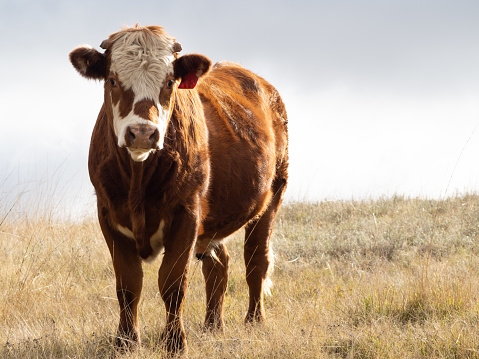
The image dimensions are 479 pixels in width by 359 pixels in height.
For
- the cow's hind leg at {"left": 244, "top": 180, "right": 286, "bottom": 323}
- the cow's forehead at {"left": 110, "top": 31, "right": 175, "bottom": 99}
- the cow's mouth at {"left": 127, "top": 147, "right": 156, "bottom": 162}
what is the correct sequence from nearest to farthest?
the cow's mouth at {"left": 127, "top": 147, "right": 156, "bottom": 162}, the cow's forehead at {"left": 110, "top": 31, "right": 175, "bottom": 99}, the cow's hind leg at {"left": 244, "top": 180, "right": 286, "bottom": 323}

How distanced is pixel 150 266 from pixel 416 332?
140 inches

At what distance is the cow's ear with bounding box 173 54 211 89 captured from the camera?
3793mm

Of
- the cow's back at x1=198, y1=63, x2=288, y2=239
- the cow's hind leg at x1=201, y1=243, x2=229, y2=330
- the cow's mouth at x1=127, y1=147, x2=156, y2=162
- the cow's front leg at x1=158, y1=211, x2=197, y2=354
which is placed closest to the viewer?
the cow's mouth at x1=127, y1=147, x2=156, y2=162

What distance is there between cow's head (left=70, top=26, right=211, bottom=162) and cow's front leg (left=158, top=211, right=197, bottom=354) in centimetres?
63

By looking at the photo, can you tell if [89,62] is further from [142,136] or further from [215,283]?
[215,283]

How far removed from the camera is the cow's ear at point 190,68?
3.79 m

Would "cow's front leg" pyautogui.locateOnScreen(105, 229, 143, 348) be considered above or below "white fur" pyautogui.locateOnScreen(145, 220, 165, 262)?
below

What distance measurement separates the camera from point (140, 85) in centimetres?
346

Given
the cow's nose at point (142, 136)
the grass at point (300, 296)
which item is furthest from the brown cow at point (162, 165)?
the grass at point (300, 296)

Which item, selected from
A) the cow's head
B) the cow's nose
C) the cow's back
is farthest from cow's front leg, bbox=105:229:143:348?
the cow's nose

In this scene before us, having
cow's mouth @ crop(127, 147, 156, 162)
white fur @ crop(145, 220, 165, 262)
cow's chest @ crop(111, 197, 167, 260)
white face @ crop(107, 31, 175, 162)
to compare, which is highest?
white face @ crop(107, 31, 175, 162)

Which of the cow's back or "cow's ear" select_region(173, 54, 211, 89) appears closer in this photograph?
"cow's ear" select_region(173, 54, 211, 89)

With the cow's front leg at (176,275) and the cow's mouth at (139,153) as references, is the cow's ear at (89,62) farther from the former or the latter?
the cow's front leg at (176,275)

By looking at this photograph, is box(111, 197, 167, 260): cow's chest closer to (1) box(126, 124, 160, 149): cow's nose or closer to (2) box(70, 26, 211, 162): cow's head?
(2) box(70, 26, 211, 162): cow's head
